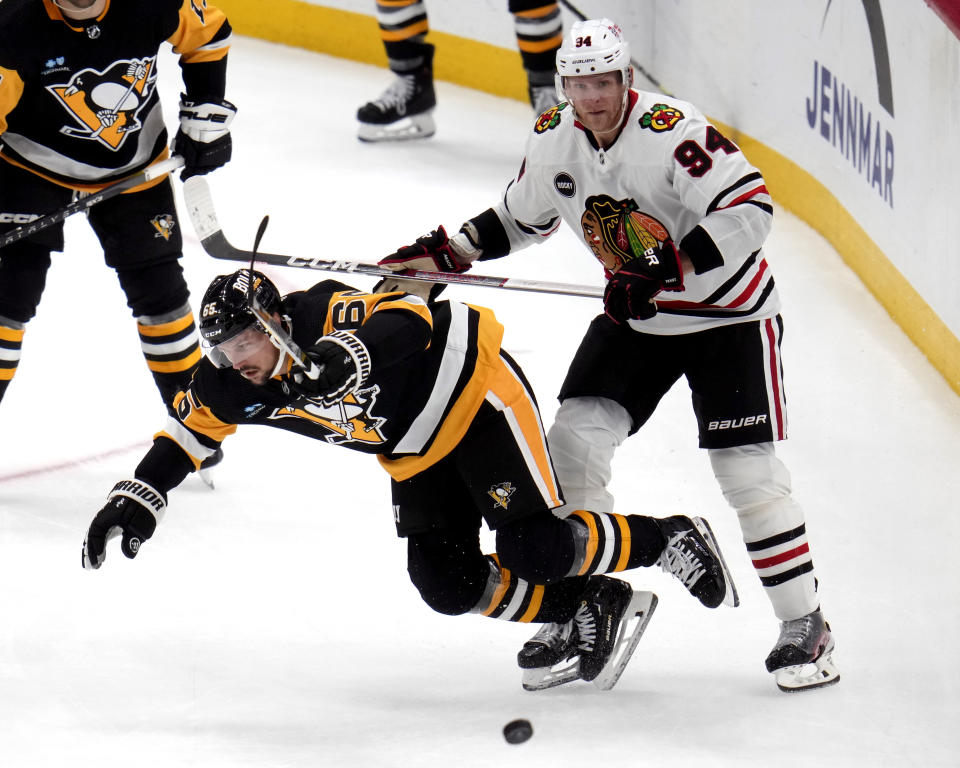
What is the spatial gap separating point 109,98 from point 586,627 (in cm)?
152

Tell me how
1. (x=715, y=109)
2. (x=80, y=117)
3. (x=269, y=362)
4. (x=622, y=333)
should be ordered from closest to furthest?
1. (x=269, y=362)
2. (x=622, y=333)
3. (x=80, y=117)
4. (x=715, y=109)

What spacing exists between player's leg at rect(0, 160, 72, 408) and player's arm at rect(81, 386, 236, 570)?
86 centimetres

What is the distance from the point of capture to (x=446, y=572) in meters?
2.54

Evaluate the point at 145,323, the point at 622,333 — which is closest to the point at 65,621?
the point at 145,323

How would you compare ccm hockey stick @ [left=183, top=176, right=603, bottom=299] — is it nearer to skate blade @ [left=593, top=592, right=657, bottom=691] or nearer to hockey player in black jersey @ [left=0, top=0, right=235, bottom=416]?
hockey player in black jersey @ [left=0, top=0, right=235, bottom=416]

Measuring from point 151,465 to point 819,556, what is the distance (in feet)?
4.82

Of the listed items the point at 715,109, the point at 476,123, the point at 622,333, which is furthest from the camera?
the point at 476,123

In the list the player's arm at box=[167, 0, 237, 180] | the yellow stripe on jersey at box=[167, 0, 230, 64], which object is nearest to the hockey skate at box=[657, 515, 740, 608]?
the player's arm at box=[167, 0, 237, 180]

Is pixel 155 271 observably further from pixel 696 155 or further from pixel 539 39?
pixel 539 39

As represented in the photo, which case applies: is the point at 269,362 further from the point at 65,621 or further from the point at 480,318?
the point at 65,621

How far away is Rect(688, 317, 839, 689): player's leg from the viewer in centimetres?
255

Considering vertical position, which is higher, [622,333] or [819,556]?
[622,333]

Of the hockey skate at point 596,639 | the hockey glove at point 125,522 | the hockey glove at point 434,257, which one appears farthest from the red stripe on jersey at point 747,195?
the hockey glove at point 125,522

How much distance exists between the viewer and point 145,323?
3344 mm
